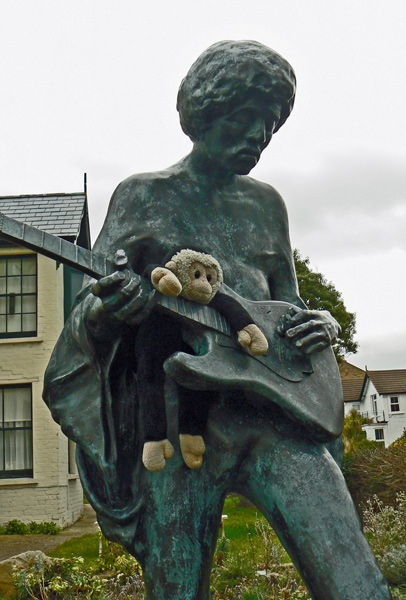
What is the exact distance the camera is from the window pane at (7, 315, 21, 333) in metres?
15.6

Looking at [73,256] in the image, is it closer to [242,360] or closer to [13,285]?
[242,360]

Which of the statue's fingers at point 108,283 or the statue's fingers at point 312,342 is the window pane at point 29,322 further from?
the statue's fingers at point 108,283

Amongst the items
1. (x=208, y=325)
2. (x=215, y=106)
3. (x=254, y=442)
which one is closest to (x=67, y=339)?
(x=208, y=325)

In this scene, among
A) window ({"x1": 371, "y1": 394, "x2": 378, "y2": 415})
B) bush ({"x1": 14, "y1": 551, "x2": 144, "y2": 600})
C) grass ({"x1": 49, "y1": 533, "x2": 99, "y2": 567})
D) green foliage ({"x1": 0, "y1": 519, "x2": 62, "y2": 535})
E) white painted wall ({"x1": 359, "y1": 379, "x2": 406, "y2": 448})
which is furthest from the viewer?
window ({"x1": 371, "y1": 394, "x2": 378, "y2": 415})

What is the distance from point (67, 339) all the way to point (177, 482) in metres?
0.66

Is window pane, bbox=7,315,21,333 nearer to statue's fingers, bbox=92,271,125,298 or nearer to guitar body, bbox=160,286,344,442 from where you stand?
guitar body, bbox=160,286,344,442

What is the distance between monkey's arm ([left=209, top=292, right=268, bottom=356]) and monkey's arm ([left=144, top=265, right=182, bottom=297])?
25cm

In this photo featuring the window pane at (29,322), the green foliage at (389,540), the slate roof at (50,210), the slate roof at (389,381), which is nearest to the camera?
the green foliage at (389,540)

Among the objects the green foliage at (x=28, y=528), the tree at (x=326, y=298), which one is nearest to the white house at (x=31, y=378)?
the green foliage at (x=28, y=528)

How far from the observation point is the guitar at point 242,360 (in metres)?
2.14

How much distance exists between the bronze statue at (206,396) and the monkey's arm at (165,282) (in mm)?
54

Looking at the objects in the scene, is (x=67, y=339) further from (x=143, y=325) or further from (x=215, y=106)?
(x=215, y=106)

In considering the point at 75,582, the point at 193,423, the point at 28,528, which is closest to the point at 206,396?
the point at 193,423

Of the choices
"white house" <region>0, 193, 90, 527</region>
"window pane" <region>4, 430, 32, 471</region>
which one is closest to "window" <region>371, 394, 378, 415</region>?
"white house" <region>0, 193, 90, 527</region>
